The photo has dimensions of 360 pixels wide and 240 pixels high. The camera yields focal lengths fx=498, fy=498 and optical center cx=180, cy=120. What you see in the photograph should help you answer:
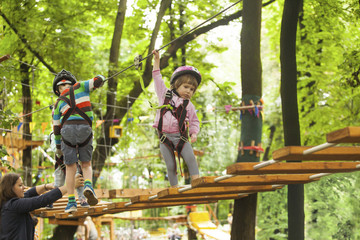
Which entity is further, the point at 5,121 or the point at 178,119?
the point at 5,121

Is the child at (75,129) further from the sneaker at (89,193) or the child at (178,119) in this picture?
the child at (178,119)

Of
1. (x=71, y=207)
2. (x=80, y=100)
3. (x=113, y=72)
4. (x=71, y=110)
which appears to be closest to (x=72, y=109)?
(x=71, y=110)

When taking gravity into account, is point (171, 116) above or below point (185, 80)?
below

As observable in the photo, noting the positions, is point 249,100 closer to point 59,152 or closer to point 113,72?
point 59,152

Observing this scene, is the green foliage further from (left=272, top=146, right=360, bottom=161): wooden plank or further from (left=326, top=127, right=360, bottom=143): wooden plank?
(left=326, top=127, right=360, bottom=143): wooden plank

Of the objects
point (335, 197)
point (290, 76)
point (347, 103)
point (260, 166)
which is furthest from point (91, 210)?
point (347, 103)

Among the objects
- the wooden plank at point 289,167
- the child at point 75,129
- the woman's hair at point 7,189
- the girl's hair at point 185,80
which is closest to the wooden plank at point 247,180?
the wooden plank at point 289,167

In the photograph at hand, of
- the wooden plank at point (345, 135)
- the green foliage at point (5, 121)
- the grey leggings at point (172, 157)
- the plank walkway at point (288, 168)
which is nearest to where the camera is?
the wooden plank at point (345, 135)

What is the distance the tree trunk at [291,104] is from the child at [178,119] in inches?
59.3

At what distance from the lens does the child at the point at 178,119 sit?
542 centimetres

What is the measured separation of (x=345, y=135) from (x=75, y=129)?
9.38ft

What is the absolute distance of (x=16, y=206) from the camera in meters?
4.05

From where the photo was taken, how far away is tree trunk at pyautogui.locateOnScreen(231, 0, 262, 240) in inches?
261

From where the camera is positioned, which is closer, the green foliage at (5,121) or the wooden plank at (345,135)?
the wooden plank at (345,135)
